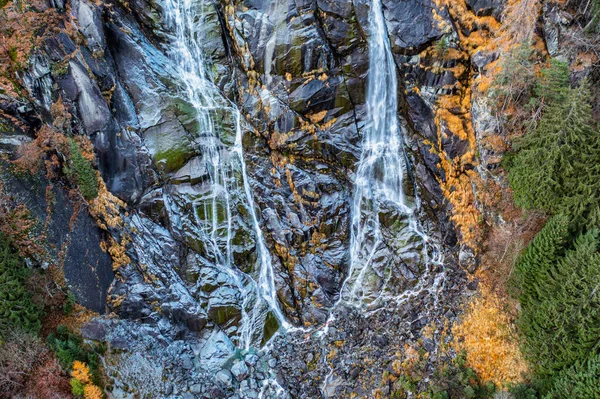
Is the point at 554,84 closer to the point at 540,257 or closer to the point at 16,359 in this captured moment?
the point at 540,257

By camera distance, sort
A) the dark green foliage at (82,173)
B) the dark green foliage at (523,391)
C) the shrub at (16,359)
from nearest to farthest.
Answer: the dark green foliage at (523,391) → the shrub at (16,359) → the dark green foliage at (82,173)

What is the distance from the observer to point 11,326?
13773 mm

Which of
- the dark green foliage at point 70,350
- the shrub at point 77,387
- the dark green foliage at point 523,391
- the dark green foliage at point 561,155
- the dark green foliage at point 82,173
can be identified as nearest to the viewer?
the dark green foliage at point 561,155

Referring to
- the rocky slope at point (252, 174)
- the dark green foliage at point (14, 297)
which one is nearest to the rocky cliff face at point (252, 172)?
the rocky slope at point (252, 174)

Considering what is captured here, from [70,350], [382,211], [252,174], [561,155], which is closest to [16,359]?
[70,350]

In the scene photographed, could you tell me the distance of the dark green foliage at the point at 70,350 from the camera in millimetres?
14359

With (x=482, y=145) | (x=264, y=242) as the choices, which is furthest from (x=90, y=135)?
(x=482, y=145)

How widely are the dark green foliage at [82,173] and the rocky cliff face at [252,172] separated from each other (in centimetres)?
52

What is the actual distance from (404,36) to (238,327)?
580 inches

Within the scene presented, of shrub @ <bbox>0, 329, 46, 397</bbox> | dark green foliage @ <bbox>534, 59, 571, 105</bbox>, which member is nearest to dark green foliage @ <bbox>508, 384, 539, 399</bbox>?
dark green foliage @ <bbox>534, 59, 571, 105</bbox>

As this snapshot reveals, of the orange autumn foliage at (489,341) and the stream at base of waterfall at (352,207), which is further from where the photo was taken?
the stream at base of waterfall at (352,207)

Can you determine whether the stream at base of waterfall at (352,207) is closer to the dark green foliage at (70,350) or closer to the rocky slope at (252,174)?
the rocky slope at (252,174)

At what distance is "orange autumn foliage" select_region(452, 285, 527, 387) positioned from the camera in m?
12.5

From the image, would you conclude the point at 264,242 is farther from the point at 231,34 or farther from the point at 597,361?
the point at 597,361
